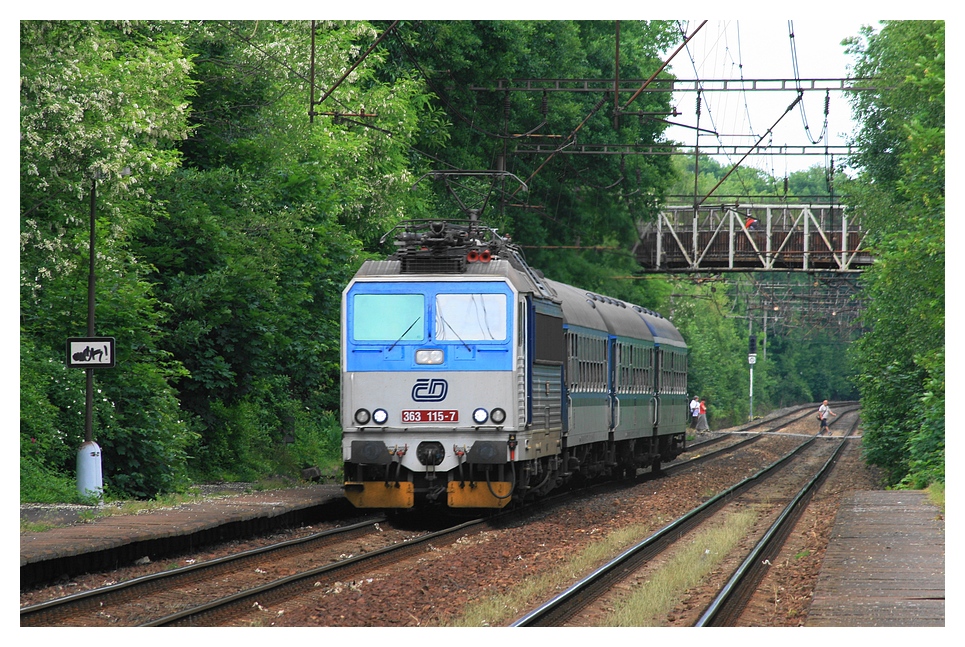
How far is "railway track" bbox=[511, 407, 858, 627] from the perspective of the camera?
36.7 ft

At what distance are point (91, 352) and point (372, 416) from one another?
360cm

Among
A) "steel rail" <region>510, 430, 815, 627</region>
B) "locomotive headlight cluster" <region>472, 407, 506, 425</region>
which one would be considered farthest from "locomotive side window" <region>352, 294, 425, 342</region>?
"steel rail" <region>510, 430, 815, 627</region>

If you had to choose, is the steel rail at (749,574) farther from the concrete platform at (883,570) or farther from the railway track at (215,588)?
the railway track at (215,588)

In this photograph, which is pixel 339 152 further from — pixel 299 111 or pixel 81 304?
pixel 81 304

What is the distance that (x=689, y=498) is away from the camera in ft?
77.3

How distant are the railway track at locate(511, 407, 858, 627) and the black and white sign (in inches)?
269

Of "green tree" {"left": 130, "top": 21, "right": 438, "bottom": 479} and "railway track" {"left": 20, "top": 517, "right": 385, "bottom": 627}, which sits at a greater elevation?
"green tree" {"left": 130, "top": 21, "right": 438, "bottom": 479}

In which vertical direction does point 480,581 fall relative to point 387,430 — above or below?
below

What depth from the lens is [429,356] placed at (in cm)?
1684

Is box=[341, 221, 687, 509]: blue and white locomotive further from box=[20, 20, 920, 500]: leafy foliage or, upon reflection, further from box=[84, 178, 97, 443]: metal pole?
box=[20, 20, 920, 500]: leafy foliage

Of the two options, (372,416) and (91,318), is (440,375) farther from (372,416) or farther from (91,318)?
(91,318)

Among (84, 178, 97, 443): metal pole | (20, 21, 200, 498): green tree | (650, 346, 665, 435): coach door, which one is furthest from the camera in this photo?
(650, 346, 665, 435): coach door

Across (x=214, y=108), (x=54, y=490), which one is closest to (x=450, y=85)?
(x=214, y=108)

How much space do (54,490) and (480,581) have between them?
753cm
